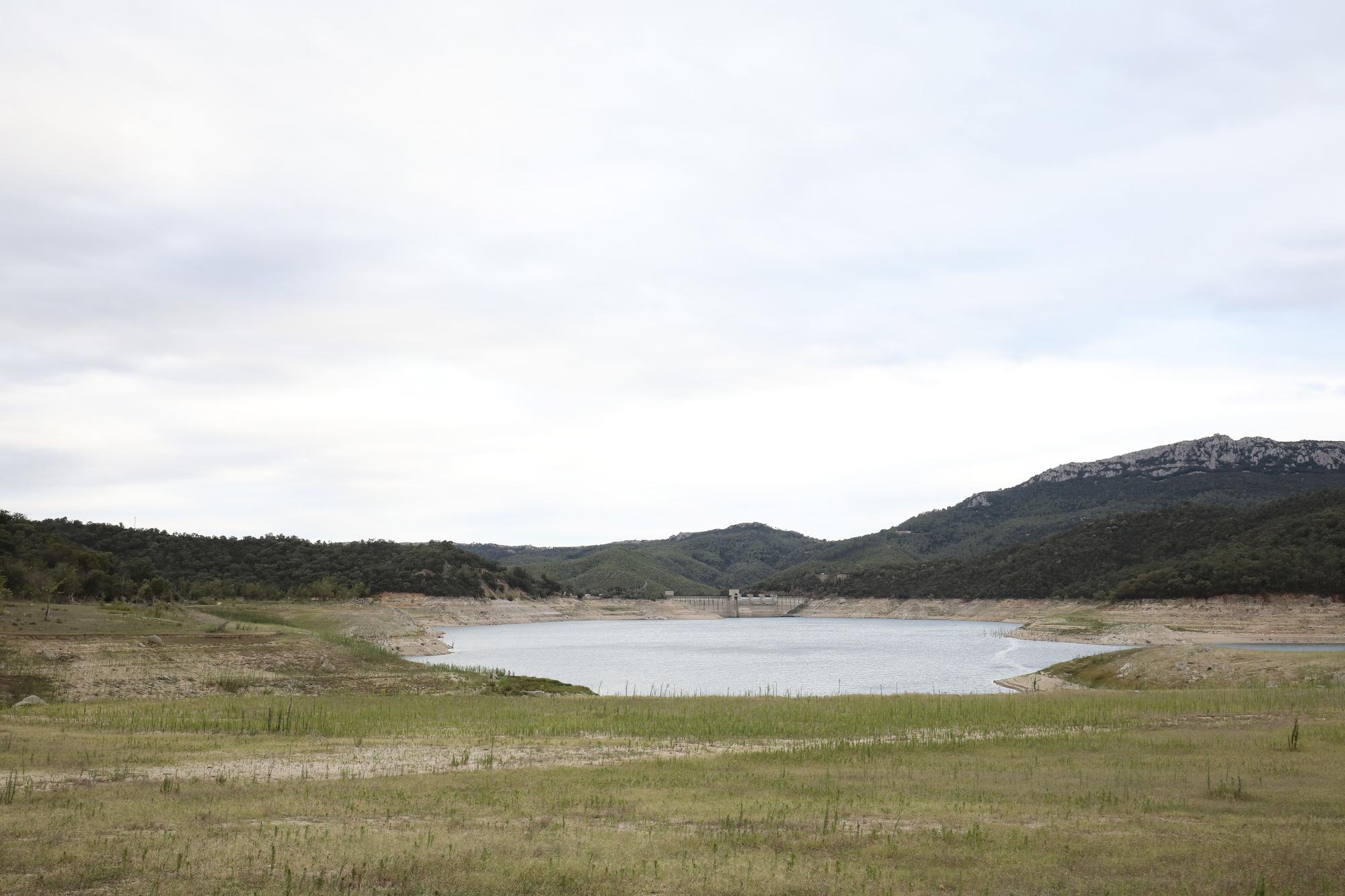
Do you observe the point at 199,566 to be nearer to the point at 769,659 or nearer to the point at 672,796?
the point at 769,659

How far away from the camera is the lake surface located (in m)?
65.2

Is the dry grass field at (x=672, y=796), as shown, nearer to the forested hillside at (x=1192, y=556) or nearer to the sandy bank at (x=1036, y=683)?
the sandy bank at (x=1036, y=683)

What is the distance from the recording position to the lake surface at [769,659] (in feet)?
214

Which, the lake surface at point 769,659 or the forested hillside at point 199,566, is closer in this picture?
the lake surface at point 769,659

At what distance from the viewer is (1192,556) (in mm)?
140625

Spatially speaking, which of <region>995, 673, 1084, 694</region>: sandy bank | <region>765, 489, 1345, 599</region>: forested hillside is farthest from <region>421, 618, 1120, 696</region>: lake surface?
<region>765, 489, 1345, 599</region>: forested hillside

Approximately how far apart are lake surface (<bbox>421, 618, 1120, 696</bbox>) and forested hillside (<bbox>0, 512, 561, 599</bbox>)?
2112 centimetres

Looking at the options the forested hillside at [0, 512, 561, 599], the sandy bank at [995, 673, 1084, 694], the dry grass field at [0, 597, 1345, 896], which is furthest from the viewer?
the forested hillside at [0, 512, 561, 599]

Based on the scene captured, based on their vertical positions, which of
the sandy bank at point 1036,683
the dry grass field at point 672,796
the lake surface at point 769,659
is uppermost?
the dry grass field at point 672,796

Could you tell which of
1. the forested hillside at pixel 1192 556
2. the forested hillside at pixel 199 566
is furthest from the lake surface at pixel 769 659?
the forested hillside at pixel 199 566

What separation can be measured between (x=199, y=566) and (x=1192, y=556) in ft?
532

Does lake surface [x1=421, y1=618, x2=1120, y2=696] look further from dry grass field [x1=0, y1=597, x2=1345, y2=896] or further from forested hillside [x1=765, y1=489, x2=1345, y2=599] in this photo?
dry grass field [x1=0, y1=597, x2=1345, y2=896]

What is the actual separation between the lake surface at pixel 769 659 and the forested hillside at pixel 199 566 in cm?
2112

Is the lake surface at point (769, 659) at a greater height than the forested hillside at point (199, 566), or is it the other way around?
the forested hillside at point (199, 566)
